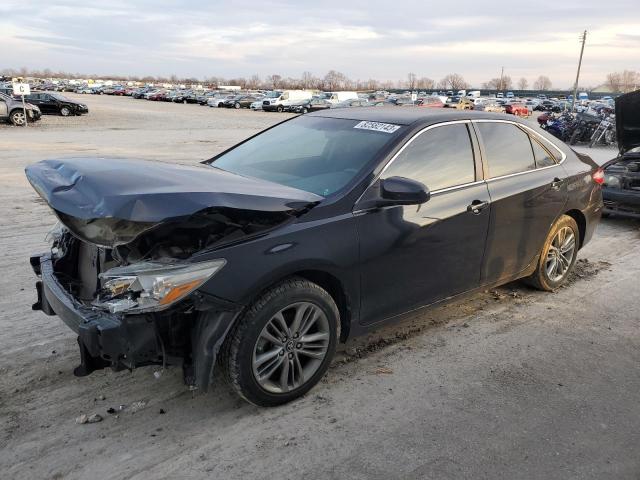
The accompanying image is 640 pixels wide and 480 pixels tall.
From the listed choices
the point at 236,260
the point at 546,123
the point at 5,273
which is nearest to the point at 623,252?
the point at 236,260

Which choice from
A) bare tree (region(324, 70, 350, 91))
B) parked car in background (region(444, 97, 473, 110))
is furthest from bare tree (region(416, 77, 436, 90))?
parked car in background (region(444, 97, 473, 110))

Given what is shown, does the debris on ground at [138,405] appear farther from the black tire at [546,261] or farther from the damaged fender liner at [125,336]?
the black tire at [546,261]

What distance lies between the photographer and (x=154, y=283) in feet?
8.96

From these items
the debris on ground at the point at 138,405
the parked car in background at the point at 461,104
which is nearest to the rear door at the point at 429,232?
the debris on ground at the point at 138,405

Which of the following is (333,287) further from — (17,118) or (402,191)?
(17,118)

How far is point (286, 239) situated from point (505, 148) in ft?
7.77

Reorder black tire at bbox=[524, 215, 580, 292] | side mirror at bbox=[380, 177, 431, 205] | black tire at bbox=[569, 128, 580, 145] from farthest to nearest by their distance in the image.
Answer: black tire at bbox=[569, 128, 580, 145]
black tire at bbox=[524, 215, 580, 292]
side mirror at bbox=[380, 177, 431, 205]

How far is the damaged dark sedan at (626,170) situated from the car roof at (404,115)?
4.25 metres

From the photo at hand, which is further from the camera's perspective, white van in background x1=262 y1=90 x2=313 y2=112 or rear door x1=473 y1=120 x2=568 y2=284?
white van in background x1=262 y1=90 x2=313 y2=112

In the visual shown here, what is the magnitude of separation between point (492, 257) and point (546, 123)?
23.2m

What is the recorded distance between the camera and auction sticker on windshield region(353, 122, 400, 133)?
3.88 metres

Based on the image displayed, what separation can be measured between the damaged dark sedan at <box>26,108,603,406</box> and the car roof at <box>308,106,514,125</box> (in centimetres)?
2

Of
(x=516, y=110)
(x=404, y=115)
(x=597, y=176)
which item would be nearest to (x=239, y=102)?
(x=516, y=110)

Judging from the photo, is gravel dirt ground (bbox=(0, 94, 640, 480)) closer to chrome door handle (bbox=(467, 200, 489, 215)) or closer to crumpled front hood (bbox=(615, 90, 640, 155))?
chrome door handle (bbox=(467, 200, 489, 215))
